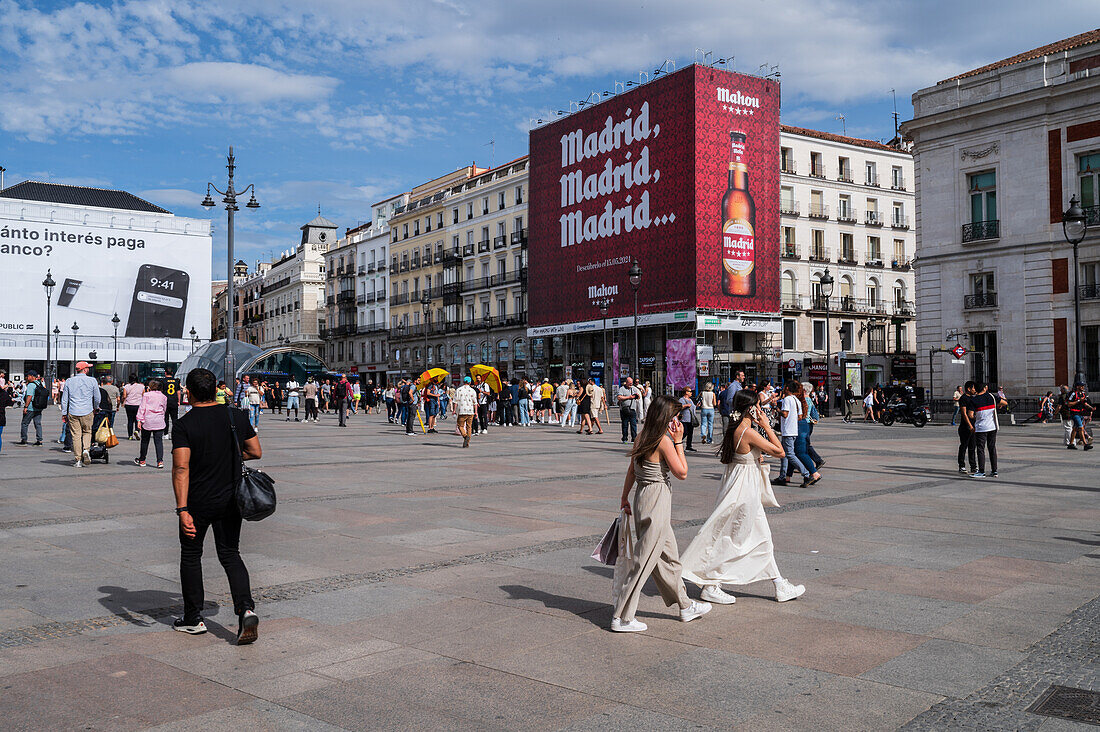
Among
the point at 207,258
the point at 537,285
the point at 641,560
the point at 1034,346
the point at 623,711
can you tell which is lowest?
the point at 623,711

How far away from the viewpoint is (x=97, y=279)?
77.0 metres

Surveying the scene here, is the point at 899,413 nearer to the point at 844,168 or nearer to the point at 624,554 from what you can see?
the point at 624,554

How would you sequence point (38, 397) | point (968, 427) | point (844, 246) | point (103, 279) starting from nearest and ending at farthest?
point (968, 427) < point (38, 397) < point (844, 246) < point (103, 279)

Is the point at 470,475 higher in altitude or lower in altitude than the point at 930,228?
lower

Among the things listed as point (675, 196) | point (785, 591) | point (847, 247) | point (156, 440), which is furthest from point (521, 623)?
point (847, 247)

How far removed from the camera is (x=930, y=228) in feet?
123

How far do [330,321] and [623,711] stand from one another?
90.1m

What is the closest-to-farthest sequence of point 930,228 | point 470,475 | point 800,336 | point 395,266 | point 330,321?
point 470,475 → point 930,228 → point 800,336 → point 395,266 → point 330,321

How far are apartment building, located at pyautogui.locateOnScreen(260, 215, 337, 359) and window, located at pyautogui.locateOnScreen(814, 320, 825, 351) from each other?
5543cm

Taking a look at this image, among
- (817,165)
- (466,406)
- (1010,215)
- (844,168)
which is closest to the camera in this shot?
(466,406)

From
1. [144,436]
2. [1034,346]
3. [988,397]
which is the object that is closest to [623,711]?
[988,397]

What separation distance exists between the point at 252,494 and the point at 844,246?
56675 mm

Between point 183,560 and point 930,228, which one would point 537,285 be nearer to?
point 930,228

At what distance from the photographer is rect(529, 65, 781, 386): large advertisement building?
150 ft
